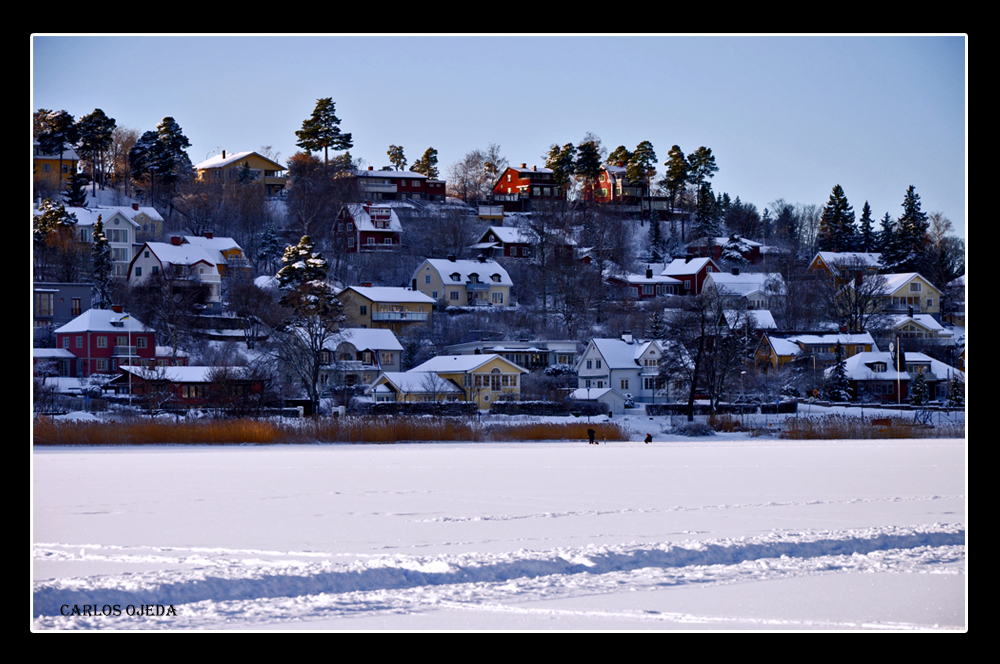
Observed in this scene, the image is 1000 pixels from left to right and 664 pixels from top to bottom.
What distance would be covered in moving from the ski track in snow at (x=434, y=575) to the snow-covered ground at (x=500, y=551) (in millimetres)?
27

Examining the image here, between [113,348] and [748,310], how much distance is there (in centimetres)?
4222

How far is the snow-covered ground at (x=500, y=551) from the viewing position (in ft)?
25.0

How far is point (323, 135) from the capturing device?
85.4 meters

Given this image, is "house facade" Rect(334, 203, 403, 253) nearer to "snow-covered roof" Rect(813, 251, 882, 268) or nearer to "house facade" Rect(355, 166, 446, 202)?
"house facade" Rect(355, 166, 446, 202)

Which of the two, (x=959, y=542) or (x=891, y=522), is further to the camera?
(x=891, y=522)

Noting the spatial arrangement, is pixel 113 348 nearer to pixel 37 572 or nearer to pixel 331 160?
pixel 331 160

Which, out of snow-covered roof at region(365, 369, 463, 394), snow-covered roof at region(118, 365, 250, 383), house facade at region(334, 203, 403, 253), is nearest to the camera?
snow-covered roof at region(118, 365, 250, 383)

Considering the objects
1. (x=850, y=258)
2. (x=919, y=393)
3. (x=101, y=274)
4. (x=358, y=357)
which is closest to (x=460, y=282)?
(x=358, y=357)

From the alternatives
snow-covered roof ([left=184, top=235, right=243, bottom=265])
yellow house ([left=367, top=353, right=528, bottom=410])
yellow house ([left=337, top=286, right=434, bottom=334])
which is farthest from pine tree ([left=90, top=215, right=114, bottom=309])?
yellow house ([left=367, top=353, right=528, bottom=410])

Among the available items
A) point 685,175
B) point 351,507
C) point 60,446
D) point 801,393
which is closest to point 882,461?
point 351,507

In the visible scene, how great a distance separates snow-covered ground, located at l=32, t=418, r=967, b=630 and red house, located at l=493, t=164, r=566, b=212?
78516mm

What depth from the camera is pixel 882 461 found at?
21.3 m

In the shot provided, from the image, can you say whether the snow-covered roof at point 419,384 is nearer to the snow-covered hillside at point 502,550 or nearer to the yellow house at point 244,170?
the snow-covered hillside at point 502,550

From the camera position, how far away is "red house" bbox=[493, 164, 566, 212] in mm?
95375
